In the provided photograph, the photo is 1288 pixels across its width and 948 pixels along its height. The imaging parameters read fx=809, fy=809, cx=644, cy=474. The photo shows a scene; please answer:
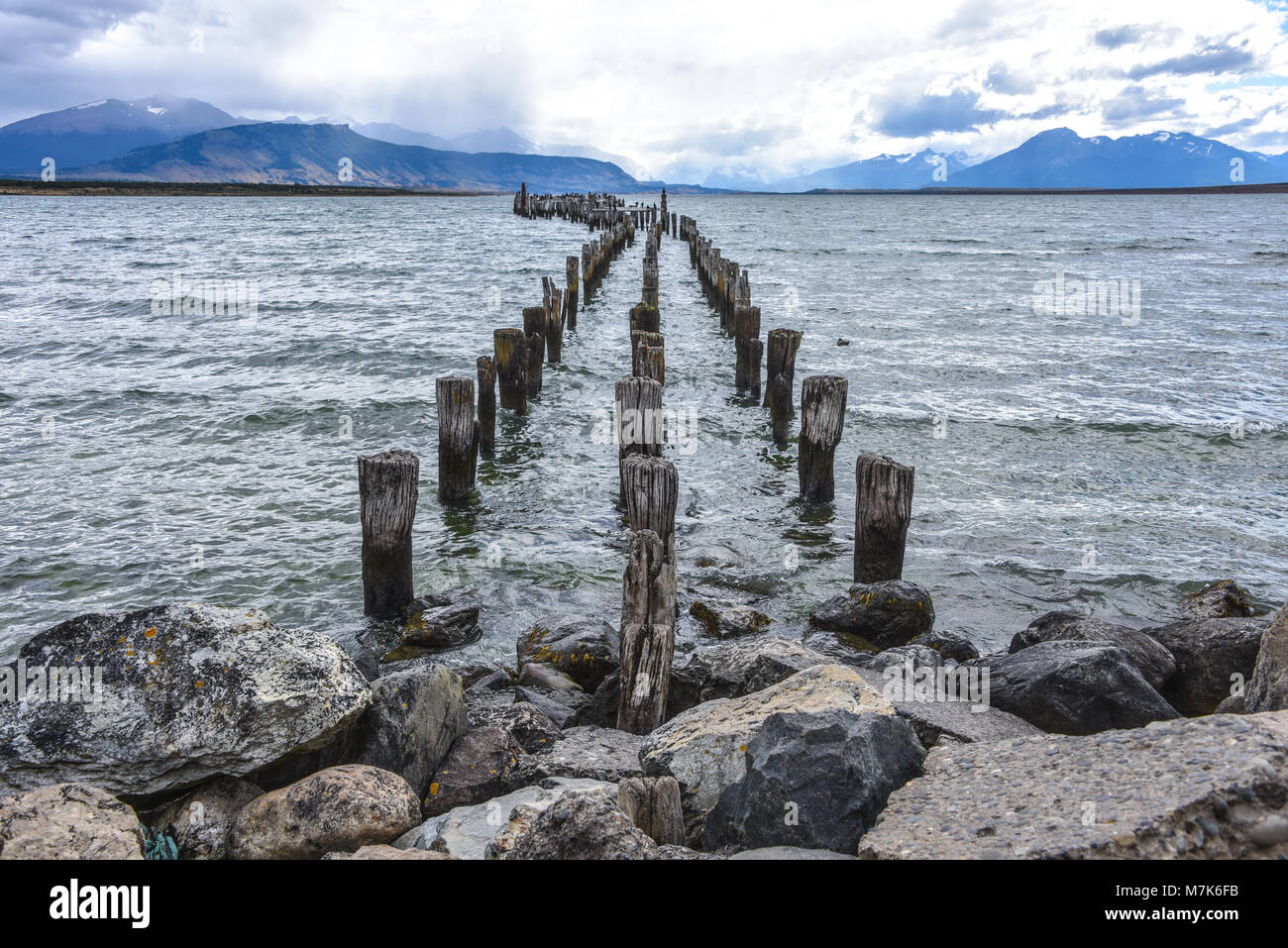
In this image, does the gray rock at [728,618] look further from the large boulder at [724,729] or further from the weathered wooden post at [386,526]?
the weathered wooden post at [386,526]

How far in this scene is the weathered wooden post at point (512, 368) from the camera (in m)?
13.6

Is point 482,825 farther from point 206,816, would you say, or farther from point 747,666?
point 747,666

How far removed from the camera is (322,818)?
3.86 metres

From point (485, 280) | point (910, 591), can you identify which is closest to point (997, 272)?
point (485, 280)

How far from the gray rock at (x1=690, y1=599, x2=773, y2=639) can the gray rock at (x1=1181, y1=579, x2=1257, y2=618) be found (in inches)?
142

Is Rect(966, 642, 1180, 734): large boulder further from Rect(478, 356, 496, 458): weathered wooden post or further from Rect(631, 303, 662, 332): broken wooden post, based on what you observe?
Rect(631, 303, 662, 332): broken wooden post

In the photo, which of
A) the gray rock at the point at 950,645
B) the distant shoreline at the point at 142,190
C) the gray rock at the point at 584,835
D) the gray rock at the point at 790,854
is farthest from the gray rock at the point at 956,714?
the distant shoreline at the point at 142,190

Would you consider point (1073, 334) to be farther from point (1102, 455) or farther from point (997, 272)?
point (997, 272)

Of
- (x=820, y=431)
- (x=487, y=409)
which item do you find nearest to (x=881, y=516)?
(x=820, y=431)

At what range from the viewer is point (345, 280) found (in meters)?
33.2

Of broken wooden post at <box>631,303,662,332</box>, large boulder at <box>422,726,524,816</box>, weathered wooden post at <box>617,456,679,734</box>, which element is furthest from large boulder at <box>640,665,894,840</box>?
broken wooden post at <box>631,303,662,332</box>

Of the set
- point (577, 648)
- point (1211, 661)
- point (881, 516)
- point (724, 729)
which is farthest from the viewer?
point (881, 516)

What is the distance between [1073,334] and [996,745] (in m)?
21.3

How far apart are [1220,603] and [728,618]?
4.14 meters
